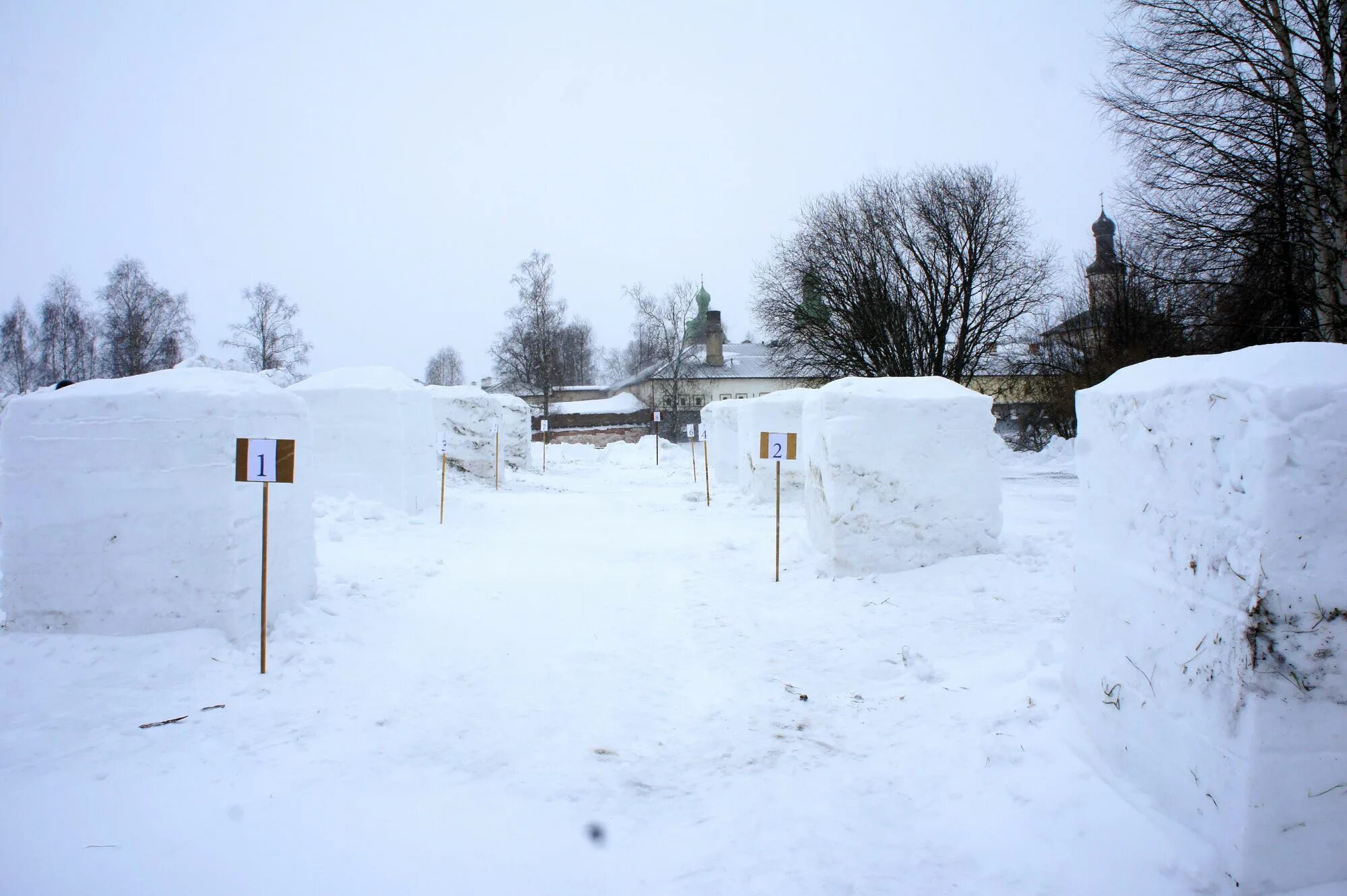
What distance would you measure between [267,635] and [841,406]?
6.05 m

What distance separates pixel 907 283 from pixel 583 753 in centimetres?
2534

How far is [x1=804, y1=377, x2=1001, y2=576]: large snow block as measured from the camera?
26.0 ft

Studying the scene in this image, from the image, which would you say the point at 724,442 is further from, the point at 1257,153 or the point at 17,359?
the point at 17,359

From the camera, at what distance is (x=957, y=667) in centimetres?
538

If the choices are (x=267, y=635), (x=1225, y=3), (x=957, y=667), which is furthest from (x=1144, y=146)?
(x=267, y=635)

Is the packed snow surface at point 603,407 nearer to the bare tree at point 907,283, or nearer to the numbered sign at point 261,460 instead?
the bare tree at point 907,283

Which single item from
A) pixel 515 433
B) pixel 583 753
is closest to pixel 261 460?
pixel 583 753

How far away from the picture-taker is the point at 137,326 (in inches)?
1332

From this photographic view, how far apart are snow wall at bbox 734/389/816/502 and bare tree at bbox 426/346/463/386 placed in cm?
8937

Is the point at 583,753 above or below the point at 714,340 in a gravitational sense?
below

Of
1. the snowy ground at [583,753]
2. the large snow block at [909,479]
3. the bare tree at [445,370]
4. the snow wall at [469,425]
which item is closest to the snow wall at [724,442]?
the snow wall at [469,425]

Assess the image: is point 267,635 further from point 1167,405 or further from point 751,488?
point 751,488

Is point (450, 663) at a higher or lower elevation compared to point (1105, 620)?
lower

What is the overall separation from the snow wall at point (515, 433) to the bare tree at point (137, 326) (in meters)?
19.9
